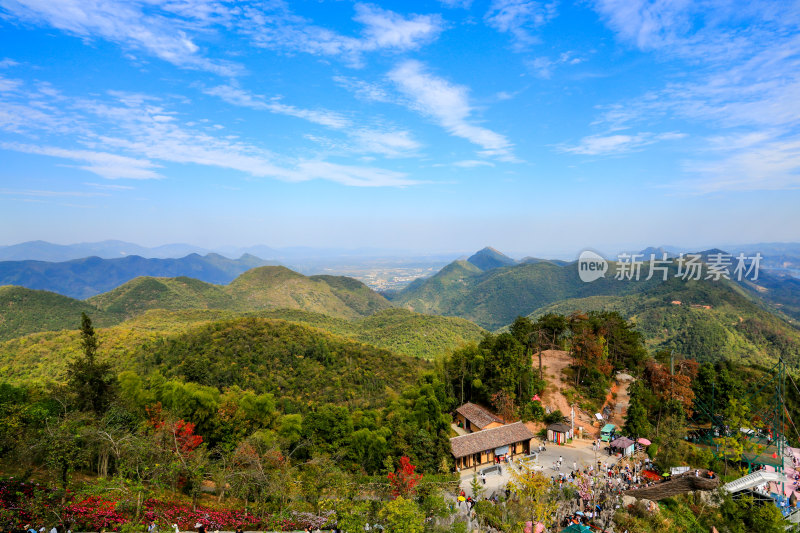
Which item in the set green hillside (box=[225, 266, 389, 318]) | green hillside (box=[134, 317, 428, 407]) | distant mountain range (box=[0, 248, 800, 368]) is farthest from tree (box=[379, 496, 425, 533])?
green hillside (box=[225, 266, 389, 318])

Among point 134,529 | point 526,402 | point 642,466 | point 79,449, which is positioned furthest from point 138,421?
point 642,466

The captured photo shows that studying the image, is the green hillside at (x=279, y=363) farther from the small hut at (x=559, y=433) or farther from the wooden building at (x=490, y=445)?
the small hut at (x=559, y=433)

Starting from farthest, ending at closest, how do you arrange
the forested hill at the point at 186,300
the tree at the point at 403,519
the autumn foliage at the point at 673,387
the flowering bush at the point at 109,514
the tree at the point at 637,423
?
the forested hill at the point at 186,300
the autumn foliage at the point at 673,387
the tree at the point at 637,423
the tree at the point at 403,519
the flowering bush at the point at 109,514

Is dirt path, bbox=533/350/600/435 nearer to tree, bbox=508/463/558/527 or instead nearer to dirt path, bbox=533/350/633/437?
dirt path, bbox=533/350/633/437

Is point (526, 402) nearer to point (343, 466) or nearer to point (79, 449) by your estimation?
point (343, 466)

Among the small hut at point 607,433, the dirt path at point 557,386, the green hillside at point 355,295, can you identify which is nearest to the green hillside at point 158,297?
the green hillside at point 355,295

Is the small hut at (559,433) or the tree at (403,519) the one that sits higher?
the tree at (403,519)
